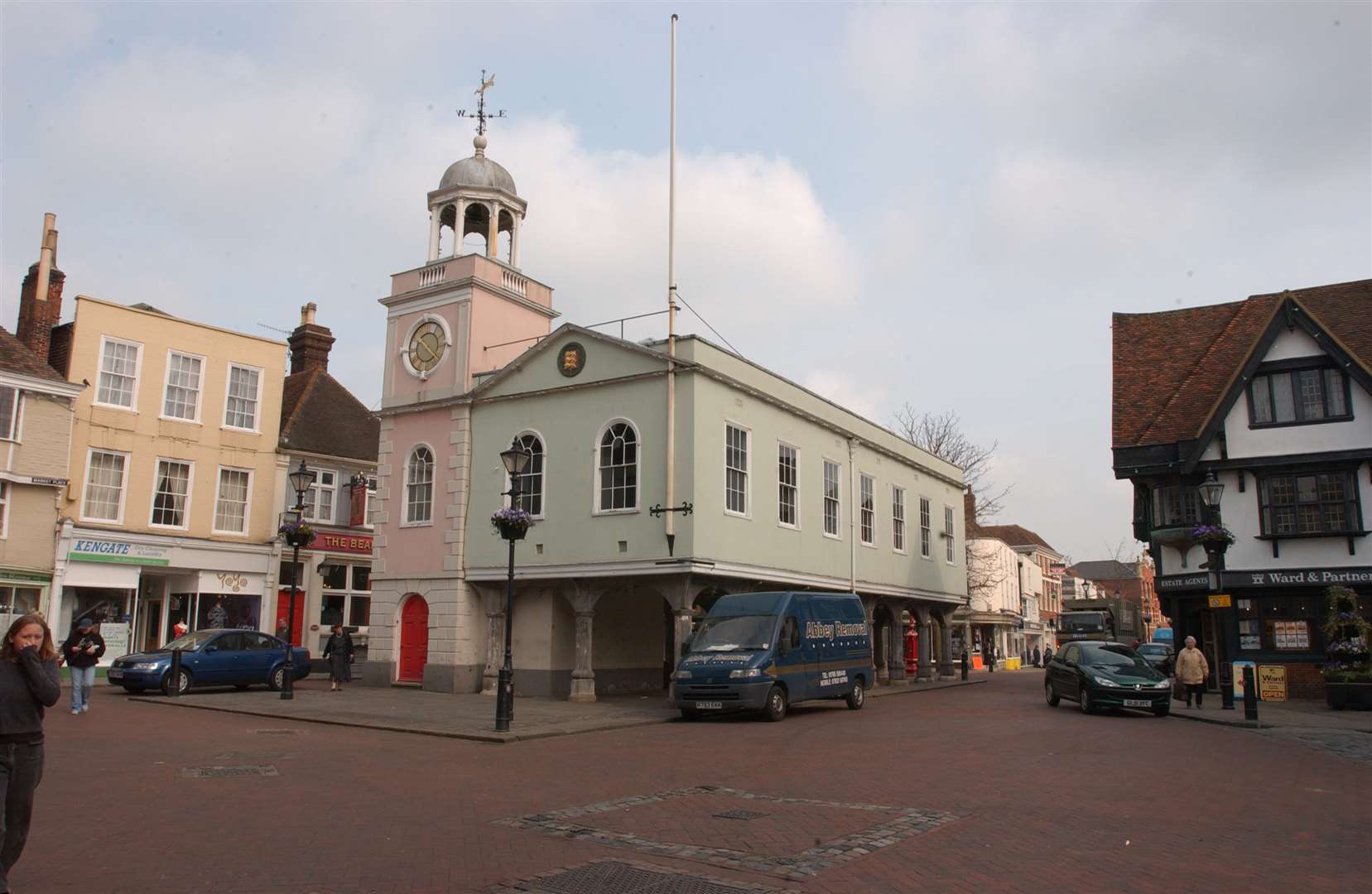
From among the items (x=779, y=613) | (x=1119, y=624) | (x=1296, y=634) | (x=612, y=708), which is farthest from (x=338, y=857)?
(x=1119, y=624)

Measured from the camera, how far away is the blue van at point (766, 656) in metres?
19.0

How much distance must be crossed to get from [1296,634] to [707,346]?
1724cm

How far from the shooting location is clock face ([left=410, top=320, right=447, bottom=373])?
92.6 feet

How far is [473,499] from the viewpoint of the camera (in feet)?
87.7

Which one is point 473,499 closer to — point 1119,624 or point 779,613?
point 779,613

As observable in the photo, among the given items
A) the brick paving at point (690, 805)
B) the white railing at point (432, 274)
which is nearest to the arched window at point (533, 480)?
the white railing at point (432, 274)

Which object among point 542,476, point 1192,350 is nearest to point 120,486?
point 542,476

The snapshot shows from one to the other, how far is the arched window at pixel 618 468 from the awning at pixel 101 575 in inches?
648

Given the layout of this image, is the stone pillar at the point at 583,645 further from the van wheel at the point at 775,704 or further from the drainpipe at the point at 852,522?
the drainpipe at the point at 852,522

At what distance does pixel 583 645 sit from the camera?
2402 centimetres

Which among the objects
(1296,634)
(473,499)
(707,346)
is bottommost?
(1296,634)

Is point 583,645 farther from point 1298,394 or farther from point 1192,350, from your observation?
point 1192,350

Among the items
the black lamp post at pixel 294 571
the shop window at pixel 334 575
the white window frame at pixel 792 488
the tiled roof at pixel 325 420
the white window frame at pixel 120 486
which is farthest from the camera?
the tiled roof at pixel 325 420

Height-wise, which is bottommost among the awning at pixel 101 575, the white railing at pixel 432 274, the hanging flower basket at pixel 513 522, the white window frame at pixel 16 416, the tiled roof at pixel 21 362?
the awning at pixel 101 575
